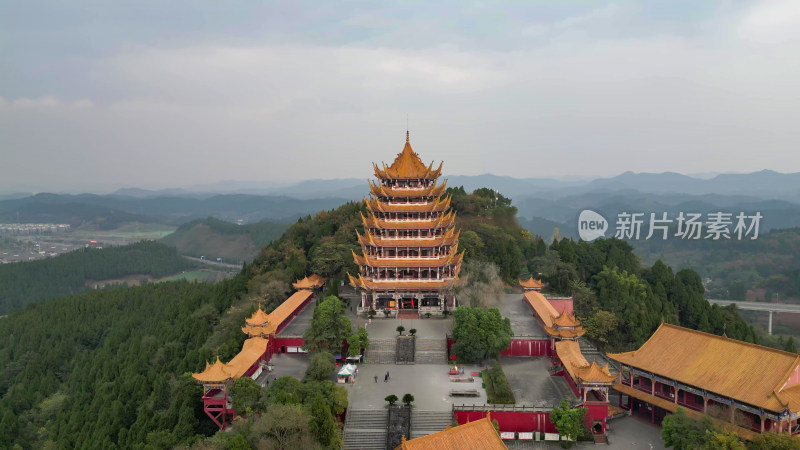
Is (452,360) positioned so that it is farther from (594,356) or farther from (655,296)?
(655,296)

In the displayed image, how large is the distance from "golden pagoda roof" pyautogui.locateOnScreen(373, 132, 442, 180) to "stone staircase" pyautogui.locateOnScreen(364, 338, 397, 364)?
41.4 ft

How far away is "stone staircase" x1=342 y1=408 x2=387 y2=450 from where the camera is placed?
22609mm

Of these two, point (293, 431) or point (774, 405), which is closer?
point (293, 431)

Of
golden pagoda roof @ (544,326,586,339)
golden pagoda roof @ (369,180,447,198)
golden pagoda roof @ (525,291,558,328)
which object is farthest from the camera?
golden pagoda roof @ (369,180,447,198)

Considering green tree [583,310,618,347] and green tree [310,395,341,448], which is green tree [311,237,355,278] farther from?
green tree [310,395,341,448]

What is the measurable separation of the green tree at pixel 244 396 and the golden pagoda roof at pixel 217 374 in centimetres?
137

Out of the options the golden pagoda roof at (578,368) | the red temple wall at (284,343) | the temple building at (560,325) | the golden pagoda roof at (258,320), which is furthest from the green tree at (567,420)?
the golden pagoda roof at (258,320)

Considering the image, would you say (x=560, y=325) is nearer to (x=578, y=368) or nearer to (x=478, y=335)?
(x=478, y=335)

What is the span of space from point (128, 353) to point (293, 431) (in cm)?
3122

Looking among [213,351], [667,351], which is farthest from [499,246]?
[213,351]

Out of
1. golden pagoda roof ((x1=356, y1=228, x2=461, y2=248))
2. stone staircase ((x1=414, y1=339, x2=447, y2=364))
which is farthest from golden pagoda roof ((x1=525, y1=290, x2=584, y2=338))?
golden pagoda roof ((x1=356, y1=228, x2=461, y2=248))

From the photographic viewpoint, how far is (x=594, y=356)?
31.6 m

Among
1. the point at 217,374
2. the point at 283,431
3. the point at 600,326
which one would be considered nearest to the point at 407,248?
the point at 600,326

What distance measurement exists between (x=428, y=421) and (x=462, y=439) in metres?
5.41
